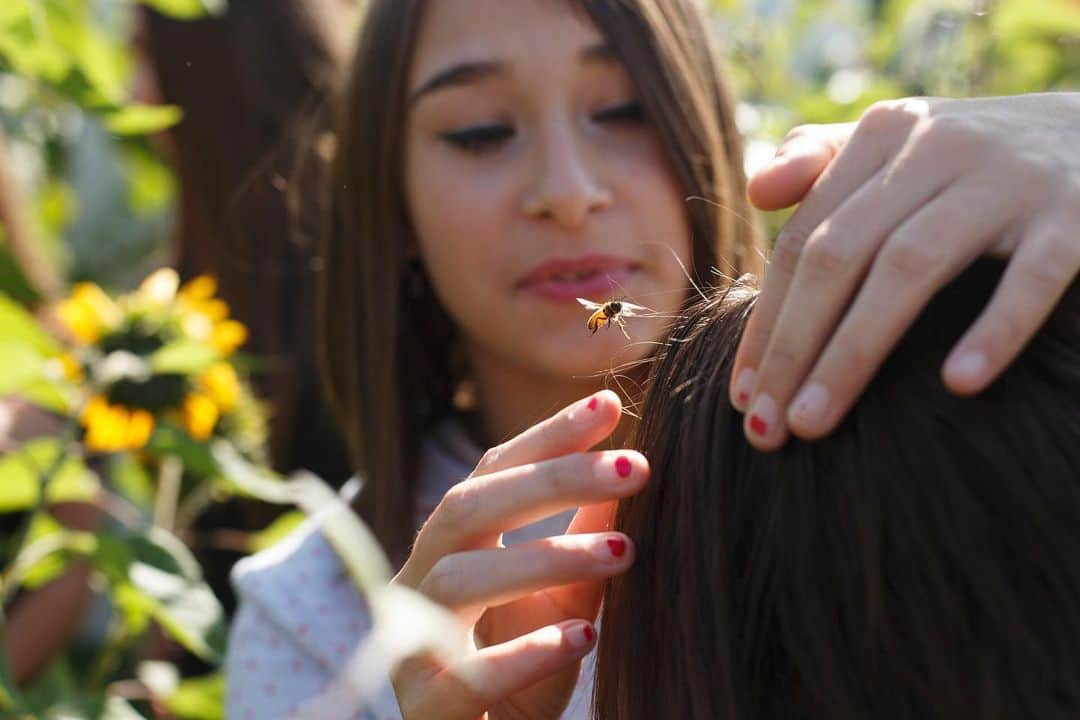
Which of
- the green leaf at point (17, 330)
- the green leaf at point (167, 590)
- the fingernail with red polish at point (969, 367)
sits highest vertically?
the fingernail with red polish at point (969, 367)

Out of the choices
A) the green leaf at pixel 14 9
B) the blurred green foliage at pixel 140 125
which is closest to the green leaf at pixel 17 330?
the blurred green foliage at pixel 140 125

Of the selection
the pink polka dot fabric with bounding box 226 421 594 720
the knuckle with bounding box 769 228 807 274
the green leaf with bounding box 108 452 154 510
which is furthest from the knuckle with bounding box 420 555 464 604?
the green leaf with bounding box 108 452 154 510

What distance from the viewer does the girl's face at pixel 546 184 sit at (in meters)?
1.11

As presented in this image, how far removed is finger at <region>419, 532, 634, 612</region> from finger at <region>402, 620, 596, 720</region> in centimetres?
2

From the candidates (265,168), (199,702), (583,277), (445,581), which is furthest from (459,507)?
(265,168)

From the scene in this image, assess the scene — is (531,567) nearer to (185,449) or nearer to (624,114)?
(185,449)

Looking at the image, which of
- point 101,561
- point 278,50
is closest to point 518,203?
point 101,561

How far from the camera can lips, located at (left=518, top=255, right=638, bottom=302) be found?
3.65 feet

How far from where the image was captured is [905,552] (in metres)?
0.57

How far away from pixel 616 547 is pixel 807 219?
174mm

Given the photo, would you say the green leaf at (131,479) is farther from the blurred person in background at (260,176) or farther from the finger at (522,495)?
the finger at (522,495)

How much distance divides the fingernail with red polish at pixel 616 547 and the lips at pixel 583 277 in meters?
0.49

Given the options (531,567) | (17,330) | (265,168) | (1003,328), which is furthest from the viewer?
(265,168)

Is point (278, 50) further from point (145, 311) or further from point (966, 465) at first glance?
point (966, 465)
